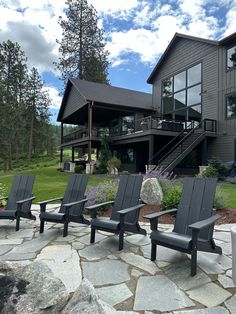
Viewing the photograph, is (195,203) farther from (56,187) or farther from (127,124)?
(127,124)

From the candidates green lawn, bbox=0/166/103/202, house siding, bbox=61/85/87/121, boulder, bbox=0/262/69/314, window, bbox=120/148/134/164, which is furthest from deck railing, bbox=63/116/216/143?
boulder, bbox=0/262/69/314

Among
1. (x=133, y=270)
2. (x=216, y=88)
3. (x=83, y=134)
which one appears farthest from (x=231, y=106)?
(x=133, y=270)

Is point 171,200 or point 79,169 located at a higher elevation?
point 79,169

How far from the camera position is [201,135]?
1562cm

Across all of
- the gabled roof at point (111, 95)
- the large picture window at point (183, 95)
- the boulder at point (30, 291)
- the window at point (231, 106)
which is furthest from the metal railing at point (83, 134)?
the boulder at point (30, 291)

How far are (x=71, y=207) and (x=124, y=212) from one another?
1591 mm

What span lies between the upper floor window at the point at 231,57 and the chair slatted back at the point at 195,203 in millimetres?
13149

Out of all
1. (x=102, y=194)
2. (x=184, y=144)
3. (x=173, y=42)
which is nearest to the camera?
(x=102, y=194)

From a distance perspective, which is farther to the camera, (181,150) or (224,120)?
(224,120)

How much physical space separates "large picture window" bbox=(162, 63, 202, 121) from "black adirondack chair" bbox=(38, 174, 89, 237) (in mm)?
12915

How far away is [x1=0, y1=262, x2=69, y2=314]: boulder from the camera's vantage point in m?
2.11

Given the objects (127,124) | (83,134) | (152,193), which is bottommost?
(152,193)

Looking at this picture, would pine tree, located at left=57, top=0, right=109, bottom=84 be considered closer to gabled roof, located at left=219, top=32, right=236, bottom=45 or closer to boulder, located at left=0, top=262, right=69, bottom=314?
gabled roof, located at left=219, top=32, right=236, bottom=45

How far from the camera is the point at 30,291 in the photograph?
87.9 inches
